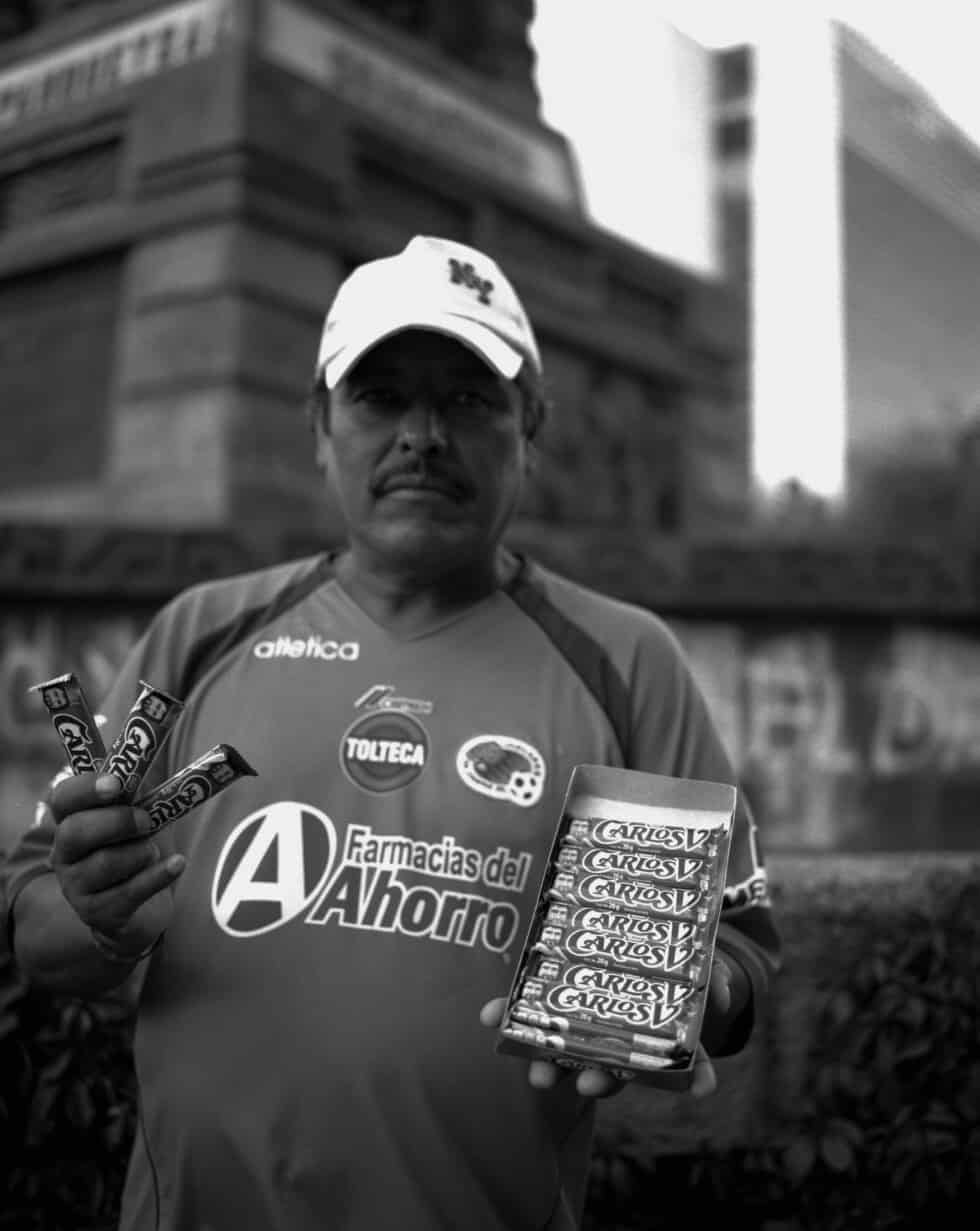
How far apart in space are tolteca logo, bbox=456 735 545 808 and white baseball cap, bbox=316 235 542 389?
0.56 meters

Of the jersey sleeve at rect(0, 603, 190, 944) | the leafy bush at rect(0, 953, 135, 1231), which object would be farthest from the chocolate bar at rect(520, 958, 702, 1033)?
the leafy bush at rect(0, 953, 135, 1231)

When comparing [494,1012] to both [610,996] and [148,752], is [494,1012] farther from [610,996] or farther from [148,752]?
[148,752]

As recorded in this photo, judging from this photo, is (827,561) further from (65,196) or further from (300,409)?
(65,196)

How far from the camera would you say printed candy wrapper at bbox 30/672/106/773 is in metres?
1.58

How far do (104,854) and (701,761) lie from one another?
863mm

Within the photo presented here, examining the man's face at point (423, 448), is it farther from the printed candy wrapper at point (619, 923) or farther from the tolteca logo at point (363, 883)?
the printed candy wrapper at point (619, 923)

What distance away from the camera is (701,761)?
189 cm

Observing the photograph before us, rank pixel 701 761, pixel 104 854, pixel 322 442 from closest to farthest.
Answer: pixel 104 854 → pixel 701 761 → pixel 322 442

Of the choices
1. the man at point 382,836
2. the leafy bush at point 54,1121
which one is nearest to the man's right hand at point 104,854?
the man at point 382,836

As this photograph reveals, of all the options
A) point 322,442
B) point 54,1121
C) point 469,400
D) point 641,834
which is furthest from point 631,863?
point 54,1121

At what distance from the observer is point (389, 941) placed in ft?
5.75

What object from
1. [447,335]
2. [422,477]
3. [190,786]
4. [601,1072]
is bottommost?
[601,1072]

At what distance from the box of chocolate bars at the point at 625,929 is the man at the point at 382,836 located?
0.15 feet

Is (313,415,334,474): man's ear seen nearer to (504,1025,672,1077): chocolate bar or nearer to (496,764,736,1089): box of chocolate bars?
(496,764,736,1089): box of chocolate bars
